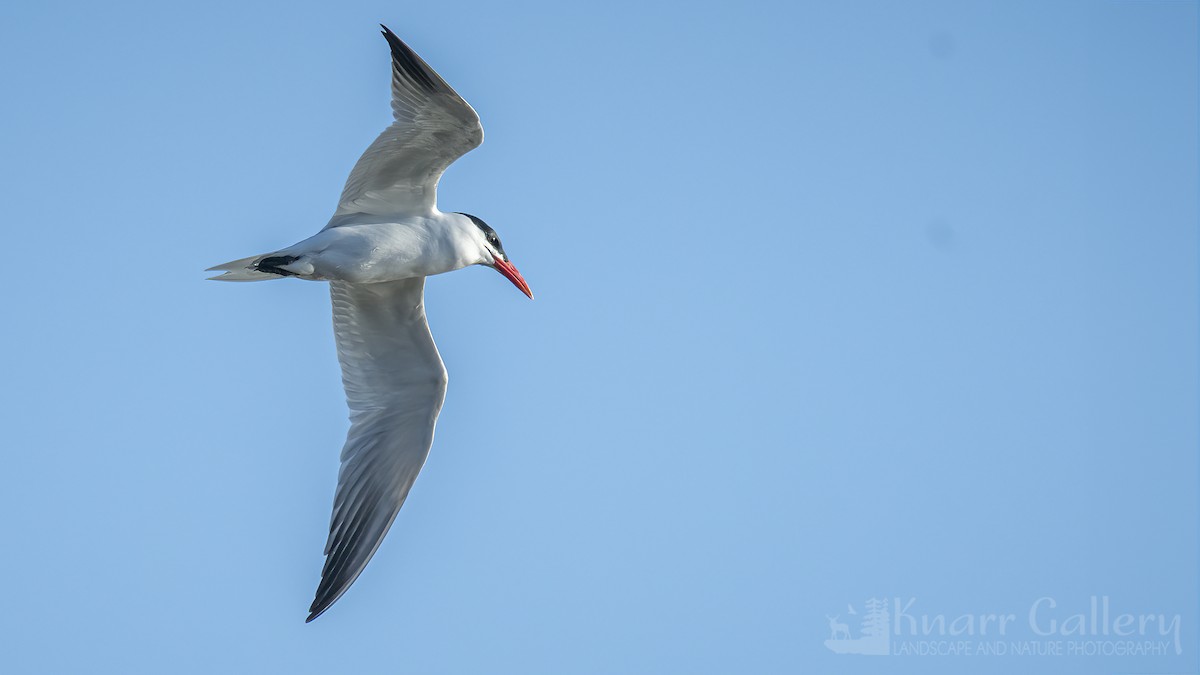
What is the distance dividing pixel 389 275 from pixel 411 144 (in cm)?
84

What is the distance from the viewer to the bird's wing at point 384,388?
949 cm

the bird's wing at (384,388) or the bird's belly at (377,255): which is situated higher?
the bird's belly at (377,255)

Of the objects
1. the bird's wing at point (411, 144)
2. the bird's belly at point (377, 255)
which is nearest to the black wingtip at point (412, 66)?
the bird's wing at point (411, 144)

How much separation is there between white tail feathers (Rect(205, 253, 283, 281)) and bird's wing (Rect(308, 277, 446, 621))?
861 mm

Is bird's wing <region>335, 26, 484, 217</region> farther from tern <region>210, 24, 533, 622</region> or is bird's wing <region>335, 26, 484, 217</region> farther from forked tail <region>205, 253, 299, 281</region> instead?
forked tail <region>205, 253, 299, 281</region>

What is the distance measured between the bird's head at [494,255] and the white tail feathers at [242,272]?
1325mm

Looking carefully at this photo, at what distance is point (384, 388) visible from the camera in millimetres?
9828

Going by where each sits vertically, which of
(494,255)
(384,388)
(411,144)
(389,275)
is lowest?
(384,388)

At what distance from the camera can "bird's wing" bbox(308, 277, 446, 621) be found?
949cm

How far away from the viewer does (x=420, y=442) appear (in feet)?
31.8

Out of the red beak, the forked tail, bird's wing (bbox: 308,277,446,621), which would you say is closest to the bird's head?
the red beak

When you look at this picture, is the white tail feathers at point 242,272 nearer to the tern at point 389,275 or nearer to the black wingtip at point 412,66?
the tern at point 389,275

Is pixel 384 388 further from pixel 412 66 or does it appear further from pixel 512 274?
pixel 412 66

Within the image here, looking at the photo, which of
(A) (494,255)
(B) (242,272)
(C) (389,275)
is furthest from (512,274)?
(B) (242,272)
